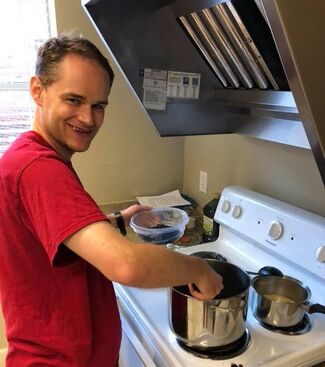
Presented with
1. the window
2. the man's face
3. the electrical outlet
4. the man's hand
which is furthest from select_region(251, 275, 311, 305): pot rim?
the window

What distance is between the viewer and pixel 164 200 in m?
1.86

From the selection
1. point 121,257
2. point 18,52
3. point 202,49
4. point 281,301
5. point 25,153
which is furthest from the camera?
point 18,52

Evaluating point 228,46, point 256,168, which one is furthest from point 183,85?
point 256,168

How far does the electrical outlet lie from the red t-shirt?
91 cm

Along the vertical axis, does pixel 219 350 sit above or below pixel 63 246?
below

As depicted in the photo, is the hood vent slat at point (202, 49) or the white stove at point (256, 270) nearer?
the white stove at point (256, 270)

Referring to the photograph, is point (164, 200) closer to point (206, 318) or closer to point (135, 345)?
point (135, 345)

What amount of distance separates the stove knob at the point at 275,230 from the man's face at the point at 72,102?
2.10ft

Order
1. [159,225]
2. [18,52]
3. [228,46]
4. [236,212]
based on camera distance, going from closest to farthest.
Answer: [228,46] < [236,212] < [159,225] < [18,52]

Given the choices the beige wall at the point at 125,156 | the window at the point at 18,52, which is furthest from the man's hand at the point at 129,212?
the window at the point at 18,52

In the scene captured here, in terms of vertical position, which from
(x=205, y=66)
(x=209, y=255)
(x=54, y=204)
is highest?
(x=205, y=66)

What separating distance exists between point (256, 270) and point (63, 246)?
2.45ft

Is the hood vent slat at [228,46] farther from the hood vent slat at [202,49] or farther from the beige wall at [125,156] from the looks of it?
the beige wall at [125,156]

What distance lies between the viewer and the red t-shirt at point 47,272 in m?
0.69
